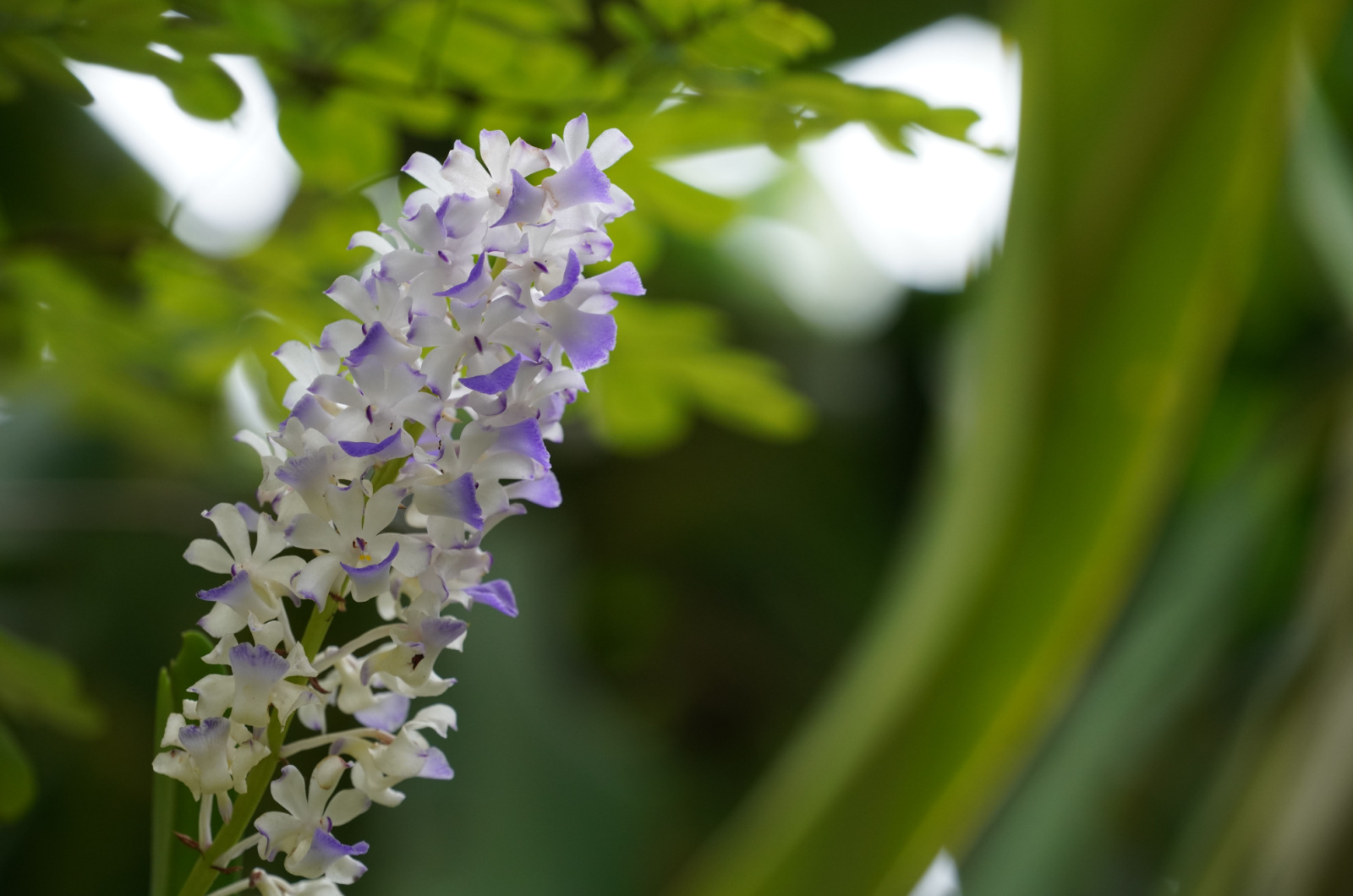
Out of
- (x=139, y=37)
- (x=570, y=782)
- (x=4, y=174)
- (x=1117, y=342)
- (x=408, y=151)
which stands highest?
(x=139, y=37)

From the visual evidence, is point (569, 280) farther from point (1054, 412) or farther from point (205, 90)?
point (1054, 412)

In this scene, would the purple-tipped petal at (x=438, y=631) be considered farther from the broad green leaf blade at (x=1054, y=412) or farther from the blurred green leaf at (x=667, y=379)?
the broad green leaf blade at (x=1054, y=412)

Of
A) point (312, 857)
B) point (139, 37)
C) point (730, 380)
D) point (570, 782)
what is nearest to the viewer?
point (312, 857)

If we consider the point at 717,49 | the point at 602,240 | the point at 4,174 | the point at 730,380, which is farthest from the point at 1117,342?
the point at 4,174

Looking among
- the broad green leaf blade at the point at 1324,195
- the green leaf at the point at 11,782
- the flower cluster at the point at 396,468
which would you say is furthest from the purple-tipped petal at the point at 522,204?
the broad green leaf blade at the point at 1324,195

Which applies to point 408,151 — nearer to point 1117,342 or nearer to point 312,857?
point 1117,342

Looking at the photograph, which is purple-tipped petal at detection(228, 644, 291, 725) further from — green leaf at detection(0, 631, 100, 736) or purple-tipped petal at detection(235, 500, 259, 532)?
green leaf at detection(0, 631, 100, 736)

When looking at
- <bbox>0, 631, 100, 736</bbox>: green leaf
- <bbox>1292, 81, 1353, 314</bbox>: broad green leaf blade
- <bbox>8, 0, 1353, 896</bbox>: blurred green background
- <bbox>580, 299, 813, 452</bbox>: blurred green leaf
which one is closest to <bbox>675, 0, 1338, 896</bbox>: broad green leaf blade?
<bbox>8, 0, 1353, 896</bbox>: blurred green background
